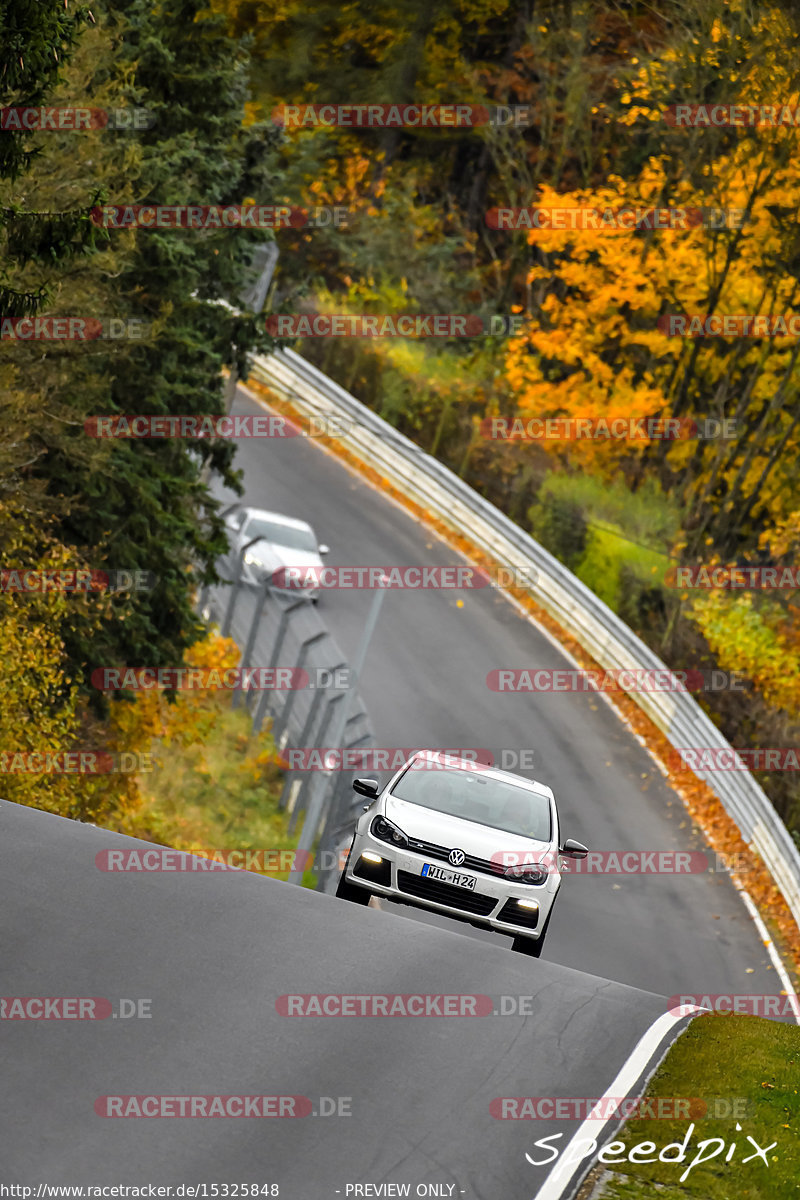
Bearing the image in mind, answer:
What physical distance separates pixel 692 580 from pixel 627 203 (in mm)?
12224

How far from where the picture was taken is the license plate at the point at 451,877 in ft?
41.4

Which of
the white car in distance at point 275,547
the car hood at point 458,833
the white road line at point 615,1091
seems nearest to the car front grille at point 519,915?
the car hood at point 458,833

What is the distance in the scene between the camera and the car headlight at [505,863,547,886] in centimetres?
1280

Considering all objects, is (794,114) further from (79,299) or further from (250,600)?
(79,299)

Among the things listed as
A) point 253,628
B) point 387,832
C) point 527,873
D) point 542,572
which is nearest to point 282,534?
point 253,628

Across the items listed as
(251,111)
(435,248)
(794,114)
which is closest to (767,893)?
(794,114)

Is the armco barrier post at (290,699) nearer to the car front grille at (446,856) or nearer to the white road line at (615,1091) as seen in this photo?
the car front grille at (446,856)

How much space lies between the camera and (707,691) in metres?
31.7

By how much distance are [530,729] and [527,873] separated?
15842mm

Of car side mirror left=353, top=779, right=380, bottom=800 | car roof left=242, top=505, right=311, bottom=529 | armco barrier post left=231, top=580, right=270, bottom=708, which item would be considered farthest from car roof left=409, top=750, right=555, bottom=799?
car roof left=242, top=505, right=311, bottom=529

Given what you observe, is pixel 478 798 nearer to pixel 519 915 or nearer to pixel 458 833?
pixel 458 833

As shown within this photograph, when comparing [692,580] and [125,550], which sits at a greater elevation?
[125,550]

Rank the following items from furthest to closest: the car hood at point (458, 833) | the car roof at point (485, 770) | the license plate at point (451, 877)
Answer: the car roof at point (485, 770), the car hood at point (458, 833), the license plate at point (451, 877)

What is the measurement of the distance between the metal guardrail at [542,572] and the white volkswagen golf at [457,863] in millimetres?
12464
